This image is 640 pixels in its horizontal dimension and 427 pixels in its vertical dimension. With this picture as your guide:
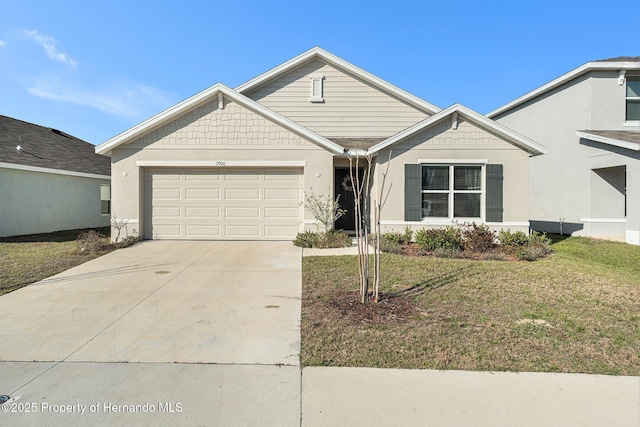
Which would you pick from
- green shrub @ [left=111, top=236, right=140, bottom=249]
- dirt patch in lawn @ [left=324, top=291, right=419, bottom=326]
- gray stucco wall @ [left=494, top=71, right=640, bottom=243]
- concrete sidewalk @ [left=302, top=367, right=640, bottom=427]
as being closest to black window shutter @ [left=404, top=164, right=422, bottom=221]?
dirt patch in lawn @ [left=324, top=291, right=419, bottom=326]

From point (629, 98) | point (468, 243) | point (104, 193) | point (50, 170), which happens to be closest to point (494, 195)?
point (468, 243)

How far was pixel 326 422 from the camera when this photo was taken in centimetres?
263

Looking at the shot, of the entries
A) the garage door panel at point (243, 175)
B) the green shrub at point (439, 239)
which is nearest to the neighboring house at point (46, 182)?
the garage door panel at point (243, 175)

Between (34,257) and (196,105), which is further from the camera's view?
(196,105)

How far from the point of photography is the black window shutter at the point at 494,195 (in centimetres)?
1049

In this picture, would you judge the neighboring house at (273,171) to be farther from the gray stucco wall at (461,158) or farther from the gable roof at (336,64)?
the gable roof at (336,64)

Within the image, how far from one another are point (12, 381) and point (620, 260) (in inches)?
487

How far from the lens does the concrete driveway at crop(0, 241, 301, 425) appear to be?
2.79 m

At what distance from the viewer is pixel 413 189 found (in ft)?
34.9

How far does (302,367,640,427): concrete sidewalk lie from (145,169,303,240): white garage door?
321 inches

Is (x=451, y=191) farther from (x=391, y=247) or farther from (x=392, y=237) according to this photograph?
(x=391, y=247)

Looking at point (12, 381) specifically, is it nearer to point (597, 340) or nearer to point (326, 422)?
point (326, 422)

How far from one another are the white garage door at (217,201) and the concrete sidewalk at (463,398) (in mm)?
8154

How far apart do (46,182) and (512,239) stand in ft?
58.0
